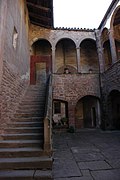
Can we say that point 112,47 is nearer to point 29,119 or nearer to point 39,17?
point 39,17

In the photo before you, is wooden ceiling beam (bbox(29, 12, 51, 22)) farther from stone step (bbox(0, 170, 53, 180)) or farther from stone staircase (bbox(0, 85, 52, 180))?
stone step (bbox(0, 170, 53, 180))

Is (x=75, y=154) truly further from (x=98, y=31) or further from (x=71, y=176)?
(x=98, y=31)

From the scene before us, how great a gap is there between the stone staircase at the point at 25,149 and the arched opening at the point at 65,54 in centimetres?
900

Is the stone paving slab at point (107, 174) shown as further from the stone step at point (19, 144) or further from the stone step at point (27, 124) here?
the stone step at point (27, 124)

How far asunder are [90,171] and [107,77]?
820 centimetres

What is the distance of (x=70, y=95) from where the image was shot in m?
11.3

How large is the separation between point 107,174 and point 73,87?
26.9 ft

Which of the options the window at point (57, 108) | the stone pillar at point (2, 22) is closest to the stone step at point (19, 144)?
the stone pillar at point (2, 22)

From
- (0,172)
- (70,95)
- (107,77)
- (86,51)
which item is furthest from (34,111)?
(86,51)

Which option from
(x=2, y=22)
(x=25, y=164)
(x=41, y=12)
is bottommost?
(x=25, y=164)

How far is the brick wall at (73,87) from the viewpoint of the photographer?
11.2m

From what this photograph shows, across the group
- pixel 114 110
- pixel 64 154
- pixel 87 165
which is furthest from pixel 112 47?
pixel 87 165

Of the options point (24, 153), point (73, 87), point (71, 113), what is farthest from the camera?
point (73, 87)

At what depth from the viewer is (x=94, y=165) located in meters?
4.04
